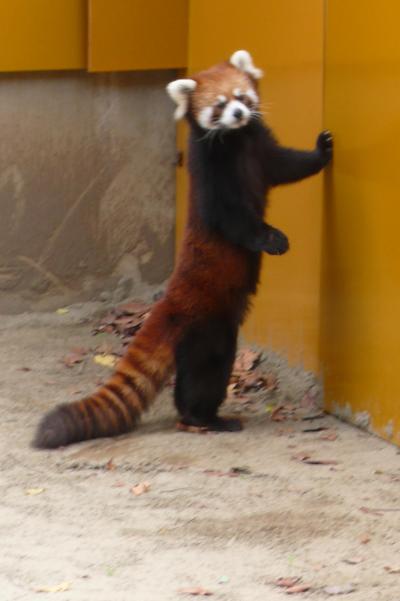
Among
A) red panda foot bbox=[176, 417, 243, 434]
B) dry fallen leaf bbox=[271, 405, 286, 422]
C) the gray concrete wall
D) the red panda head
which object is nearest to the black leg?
red panda foot bbox=[176, 417, 243, 434]

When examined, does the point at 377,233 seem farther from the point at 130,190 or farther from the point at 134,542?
the point at 130,190

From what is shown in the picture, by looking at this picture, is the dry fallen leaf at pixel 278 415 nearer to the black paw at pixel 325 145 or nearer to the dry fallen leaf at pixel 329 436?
the dry fallen leaf at pixel 329 436

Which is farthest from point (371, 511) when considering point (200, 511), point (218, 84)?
point (218, 84)

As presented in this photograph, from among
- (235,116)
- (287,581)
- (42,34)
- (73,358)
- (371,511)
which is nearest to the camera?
(287,581)

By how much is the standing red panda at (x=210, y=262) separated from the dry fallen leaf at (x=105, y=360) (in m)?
1.28

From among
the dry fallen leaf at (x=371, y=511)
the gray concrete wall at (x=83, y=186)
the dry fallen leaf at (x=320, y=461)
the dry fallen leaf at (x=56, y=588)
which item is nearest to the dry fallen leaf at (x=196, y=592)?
A: the dry fallen leaf at (x=56, y=588)

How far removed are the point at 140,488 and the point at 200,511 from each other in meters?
0.38

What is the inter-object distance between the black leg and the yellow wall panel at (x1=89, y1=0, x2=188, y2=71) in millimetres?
2563

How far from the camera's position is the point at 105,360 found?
7.67 meters

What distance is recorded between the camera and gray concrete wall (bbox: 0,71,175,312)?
8172mm

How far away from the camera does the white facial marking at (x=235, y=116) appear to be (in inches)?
240

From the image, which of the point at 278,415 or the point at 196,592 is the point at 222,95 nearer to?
the point at 278,415

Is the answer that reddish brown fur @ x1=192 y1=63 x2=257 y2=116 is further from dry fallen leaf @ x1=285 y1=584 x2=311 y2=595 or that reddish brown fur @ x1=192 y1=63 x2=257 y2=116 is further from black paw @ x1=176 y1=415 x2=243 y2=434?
dry fallen leaf @ x1=285 y1=584 x2=311 y2=595

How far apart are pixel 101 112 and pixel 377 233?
287 cm
